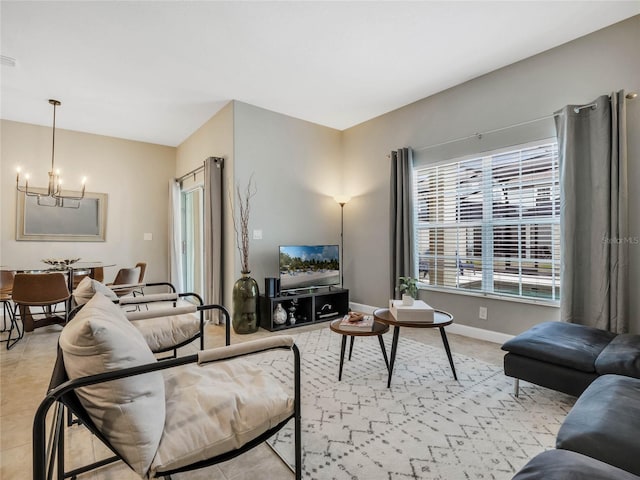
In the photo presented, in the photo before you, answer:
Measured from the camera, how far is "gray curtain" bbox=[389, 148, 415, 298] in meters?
3.96

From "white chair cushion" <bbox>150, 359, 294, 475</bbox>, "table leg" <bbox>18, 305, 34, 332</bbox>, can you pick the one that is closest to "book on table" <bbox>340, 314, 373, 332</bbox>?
"white chair cushion" <bbox>150, 359, 294, 475</bbox>

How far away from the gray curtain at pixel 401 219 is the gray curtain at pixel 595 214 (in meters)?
1.55

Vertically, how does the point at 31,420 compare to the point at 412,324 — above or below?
below

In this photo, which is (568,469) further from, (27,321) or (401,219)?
(27,321)

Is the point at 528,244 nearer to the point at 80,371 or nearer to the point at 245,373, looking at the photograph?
the point at 245,373

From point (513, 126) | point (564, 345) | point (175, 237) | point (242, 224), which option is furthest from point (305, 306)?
point (513, 126)

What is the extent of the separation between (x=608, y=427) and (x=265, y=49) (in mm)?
3374

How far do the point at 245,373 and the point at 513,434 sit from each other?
4.99 ft

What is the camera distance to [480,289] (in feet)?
11.5

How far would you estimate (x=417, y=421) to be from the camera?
1907 millimetres

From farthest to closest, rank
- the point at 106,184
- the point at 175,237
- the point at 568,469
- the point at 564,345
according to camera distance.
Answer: the point at 175,237 < the point at 106,184 < the point at 564,345 < the point at 568,469

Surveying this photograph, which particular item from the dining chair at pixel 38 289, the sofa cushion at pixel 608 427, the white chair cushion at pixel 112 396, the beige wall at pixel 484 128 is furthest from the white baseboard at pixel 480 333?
the dining chair at pixel 38 289

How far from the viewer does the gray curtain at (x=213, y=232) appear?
162 inches

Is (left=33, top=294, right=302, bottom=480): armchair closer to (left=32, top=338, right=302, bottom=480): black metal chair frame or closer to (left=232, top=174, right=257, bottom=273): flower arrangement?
(left=32, top=338, right=302, bottom=480): black metal chair frame
